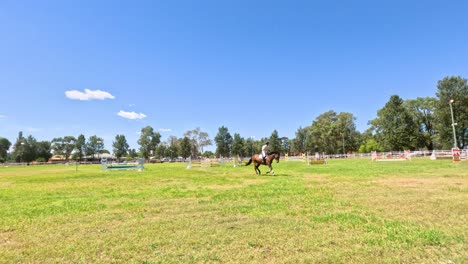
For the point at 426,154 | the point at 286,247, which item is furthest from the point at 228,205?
the point at 426,154

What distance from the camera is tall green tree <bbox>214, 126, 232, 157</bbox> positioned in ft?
396

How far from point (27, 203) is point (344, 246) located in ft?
30.4

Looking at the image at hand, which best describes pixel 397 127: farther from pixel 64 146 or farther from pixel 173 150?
pixel 64 146

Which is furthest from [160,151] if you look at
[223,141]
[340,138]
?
[340,138]

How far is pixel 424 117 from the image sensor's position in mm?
69062

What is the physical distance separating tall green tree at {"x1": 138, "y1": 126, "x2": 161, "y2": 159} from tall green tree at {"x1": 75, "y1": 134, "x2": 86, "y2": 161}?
121 feet

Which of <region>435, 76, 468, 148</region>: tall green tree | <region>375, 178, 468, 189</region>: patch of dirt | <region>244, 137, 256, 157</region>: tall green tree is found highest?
<region>435, 76, 468, 148</region>: tall green tree

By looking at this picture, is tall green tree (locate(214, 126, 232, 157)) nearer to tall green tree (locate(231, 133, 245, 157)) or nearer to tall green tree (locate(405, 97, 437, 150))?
tall green tree (locate(231, 133, 245, 157))

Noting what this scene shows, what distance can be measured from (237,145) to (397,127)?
210ft

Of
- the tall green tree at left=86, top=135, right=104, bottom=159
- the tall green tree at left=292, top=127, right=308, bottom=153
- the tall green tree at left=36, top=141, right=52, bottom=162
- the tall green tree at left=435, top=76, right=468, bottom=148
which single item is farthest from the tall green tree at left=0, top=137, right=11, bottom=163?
the tall green tree at left=435, top=76, right=468, bottom=148

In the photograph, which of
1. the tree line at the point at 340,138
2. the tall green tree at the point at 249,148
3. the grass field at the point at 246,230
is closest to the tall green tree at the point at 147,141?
the tree line at the point at 340,138

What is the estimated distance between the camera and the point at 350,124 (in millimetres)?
96438

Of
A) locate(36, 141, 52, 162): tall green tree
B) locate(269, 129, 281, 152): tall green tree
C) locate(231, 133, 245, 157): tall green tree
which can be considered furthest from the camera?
locate(36, 141, 52, 162): tall green tree

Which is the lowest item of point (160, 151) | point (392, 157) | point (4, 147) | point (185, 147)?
point (392, 157)
